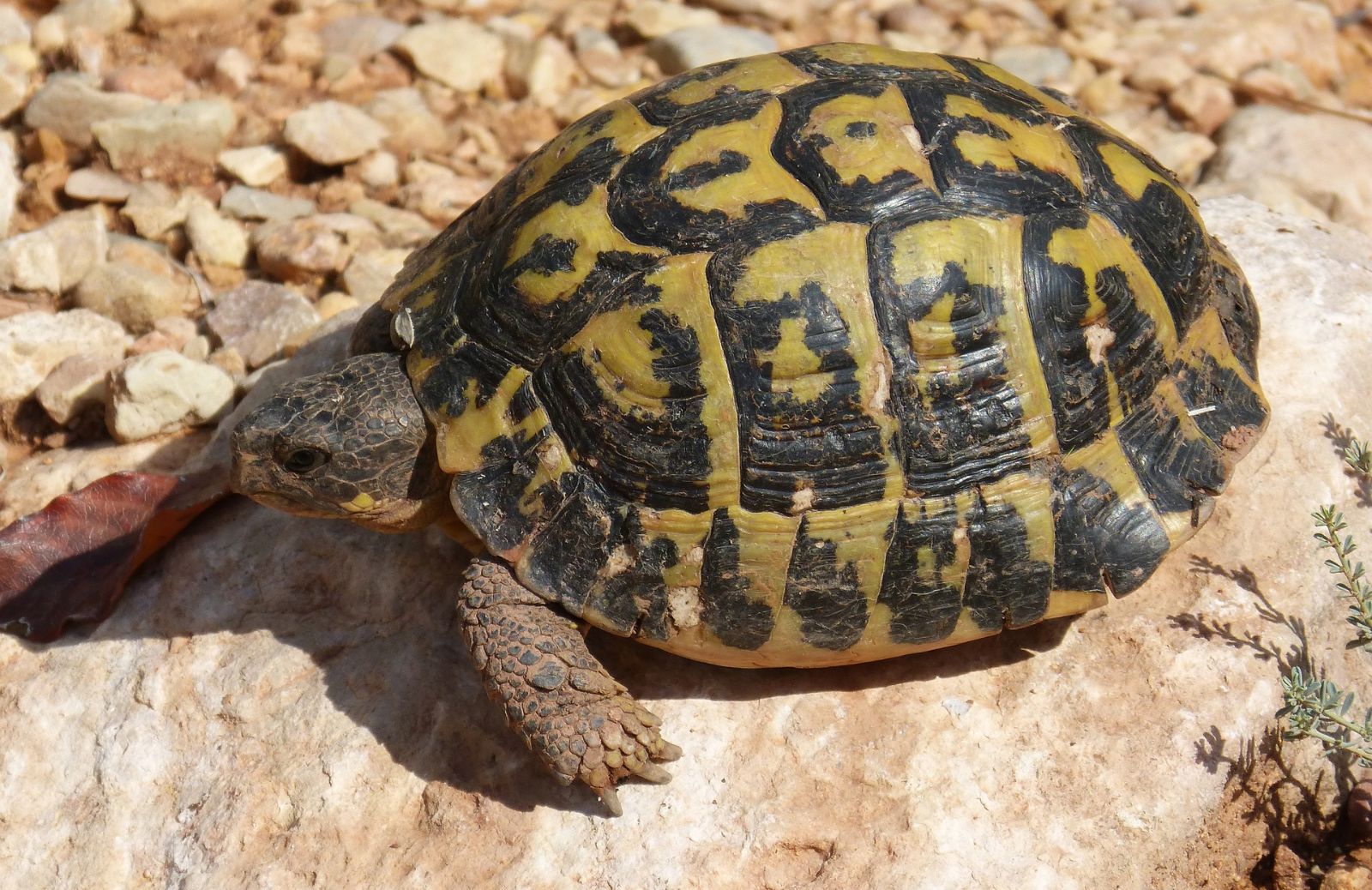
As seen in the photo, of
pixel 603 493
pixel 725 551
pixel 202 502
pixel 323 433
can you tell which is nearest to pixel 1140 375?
pixel 725 551

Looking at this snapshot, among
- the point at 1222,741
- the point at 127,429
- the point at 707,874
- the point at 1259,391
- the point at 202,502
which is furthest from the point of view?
the point at 127,429

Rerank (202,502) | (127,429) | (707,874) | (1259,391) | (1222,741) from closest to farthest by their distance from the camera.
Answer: (707,874)
(1222,741)
(1259,391)
(202,502)
(127,429)

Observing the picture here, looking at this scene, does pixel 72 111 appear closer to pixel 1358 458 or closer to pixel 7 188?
pixel 7 188

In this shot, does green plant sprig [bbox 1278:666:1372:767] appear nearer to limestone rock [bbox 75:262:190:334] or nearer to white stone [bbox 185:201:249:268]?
limestone rock [bbox 75:262:190:334]

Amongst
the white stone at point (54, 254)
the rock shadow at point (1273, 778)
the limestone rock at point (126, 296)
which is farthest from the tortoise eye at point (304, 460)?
the rock shadow at point (1273, 778)

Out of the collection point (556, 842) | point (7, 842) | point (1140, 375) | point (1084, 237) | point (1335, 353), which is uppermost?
point (1084, 237)

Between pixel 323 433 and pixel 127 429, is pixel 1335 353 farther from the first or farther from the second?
pixel 127 429
